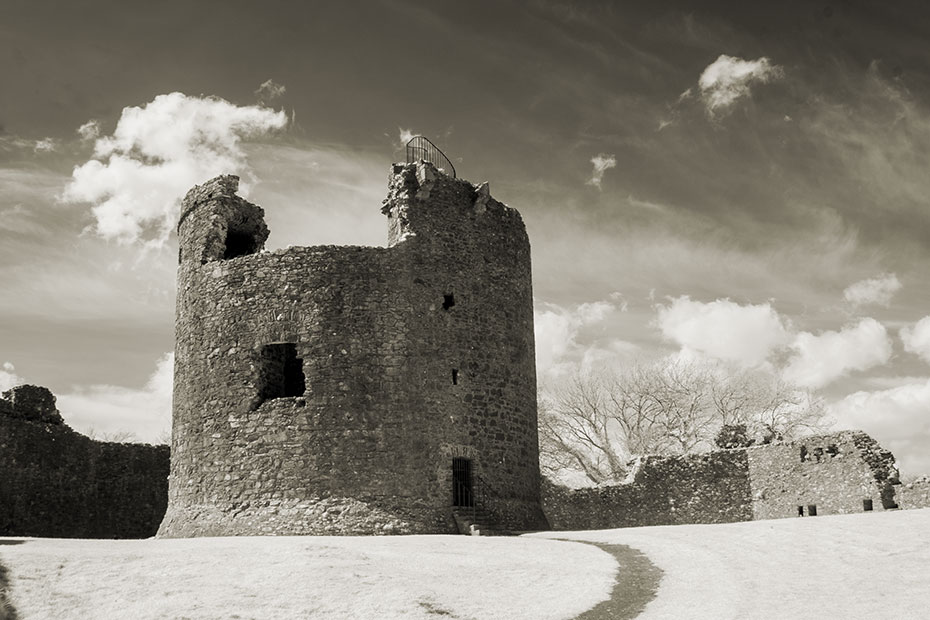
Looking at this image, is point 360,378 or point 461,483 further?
point 461,483

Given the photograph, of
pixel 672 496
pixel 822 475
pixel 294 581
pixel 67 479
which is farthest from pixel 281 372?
pixel 822 475

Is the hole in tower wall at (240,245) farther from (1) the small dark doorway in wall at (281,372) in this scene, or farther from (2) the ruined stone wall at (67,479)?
(2) the ruined stone wall at (67,479)

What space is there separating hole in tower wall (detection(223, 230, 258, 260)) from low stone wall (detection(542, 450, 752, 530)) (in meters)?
9.89

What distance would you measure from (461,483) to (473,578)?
304 inches

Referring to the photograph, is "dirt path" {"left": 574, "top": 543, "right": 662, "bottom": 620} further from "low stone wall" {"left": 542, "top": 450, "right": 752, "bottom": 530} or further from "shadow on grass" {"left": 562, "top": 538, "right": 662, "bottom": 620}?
"low stone wall" {"left": 542, "top": 450, "right": 752, "bottom": 530}

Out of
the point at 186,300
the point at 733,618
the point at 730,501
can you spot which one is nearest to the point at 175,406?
the point at 186,300

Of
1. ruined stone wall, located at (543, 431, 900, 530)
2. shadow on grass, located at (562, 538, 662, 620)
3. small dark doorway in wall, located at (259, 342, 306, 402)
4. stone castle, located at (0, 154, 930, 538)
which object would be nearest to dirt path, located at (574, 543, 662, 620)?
shadow on grass, located at (562, 538, 662, 620)

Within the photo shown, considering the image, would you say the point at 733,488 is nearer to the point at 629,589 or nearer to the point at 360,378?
the point at 360,378

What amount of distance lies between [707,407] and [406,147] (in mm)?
19721

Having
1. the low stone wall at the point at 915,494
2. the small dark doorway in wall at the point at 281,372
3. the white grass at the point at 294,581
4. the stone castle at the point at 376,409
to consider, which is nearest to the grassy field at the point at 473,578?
the white grass at the point at 294,581

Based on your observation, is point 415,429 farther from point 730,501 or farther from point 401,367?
point 730,501

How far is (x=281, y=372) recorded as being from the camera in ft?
63.8

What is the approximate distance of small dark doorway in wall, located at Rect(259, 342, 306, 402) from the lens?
1892 centimetres

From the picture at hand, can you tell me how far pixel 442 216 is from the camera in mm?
20359
